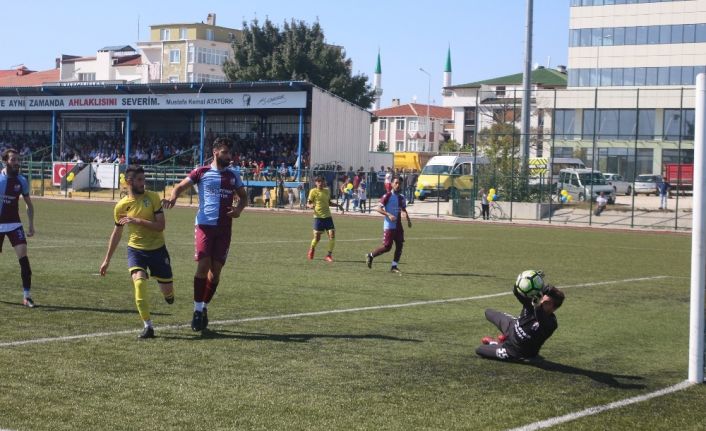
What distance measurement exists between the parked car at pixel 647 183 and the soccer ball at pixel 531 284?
Result: 121 ft

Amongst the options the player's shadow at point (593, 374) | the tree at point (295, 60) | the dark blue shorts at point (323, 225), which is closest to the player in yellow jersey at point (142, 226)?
the player's shadow at point (593, 374)

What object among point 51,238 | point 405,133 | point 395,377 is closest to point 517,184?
point 51,238

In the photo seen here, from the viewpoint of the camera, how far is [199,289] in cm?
1009

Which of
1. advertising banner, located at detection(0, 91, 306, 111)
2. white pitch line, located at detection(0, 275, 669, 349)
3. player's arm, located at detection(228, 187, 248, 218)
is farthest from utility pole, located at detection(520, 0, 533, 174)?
player's arm, located at detection(228, 187, 248, 218)

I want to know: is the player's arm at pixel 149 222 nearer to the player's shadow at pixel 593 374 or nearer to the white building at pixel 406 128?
the player's shadow at pixel 593 374

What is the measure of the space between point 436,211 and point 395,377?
4028cm

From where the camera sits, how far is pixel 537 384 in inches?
317

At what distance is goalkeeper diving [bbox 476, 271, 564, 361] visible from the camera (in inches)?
342

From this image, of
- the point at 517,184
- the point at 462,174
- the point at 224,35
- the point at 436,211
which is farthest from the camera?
the point at 224,35

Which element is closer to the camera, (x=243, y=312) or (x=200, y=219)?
(x=200, y=219)

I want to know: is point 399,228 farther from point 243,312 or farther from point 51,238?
point 51,238

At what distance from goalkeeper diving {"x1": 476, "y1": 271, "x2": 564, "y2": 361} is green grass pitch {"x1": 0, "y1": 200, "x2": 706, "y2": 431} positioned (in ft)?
0.55

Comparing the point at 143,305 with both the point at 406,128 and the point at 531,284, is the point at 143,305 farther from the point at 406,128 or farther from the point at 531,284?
the point at 406,128

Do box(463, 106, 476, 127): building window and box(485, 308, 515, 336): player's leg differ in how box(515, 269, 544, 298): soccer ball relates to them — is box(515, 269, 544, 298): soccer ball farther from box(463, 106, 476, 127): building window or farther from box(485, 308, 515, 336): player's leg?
box(463, 106, 476, 127): building window
